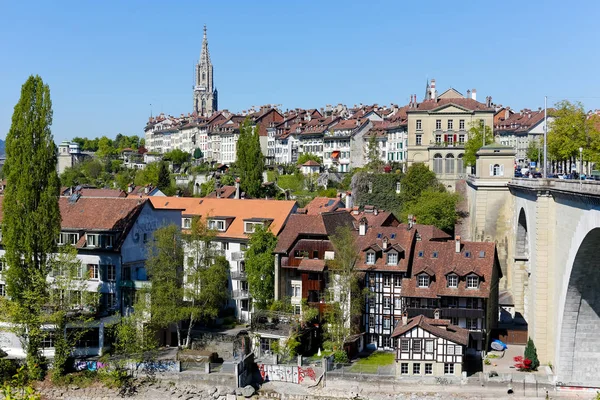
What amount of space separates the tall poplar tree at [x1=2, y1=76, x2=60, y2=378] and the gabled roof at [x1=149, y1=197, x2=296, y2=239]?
11.2 meters

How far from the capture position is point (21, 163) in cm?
3922

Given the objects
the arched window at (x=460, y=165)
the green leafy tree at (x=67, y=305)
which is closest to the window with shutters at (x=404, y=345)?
the green leafy tree at (x=67, y=305)

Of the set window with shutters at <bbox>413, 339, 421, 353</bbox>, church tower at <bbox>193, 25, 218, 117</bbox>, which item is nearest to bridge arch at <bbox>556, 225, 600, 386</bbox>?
window with shutters at <bbox>413, 339, 421, 353</bbox>

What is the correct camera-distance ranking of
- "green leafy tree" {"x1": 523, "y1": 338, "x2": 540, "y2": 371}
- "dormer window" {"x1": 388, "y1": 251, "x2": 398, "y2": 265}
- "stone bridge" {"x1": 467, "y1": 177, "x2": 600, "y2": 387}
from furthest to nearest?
"dormer window" {"x1": 388, "y1": 251, "x2": 398, "y2": 265}
"green leafy tree" {"x1": 523, "y1": 338, "x2": 540, "y2": 371}
"stone bridge" {"x1": 467, "y1": 177, "x2": 600, "y2": 387}

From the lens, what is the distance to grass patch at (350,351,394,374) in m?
38.4

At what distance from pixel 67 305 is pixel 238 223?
15127mm

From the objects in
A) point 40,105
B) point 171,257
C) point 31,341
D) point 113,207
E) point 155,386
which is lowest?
point 155,386

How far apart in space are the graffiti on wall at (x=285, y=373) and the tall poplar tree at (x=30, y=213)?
11.1 meters

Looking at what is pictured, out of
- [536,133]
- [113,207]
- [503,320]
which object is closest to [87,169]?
[536,133]

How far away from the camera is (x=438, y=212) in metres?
59.7

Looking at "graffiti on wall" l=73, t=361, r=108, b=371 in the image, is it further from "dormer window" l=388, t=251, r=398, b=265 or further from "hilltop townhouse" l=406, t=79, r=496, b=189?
"hilltop townhouse" l=406, t=79, r=496, b=189

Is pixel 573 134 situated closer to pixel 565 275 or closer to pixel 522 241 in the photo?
pixel 522 241

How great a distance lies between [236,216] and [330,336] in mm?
14124

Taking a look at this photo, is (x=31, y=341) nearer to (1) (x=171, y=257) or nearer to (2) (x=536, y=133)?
(1) (x=171, y=257)
